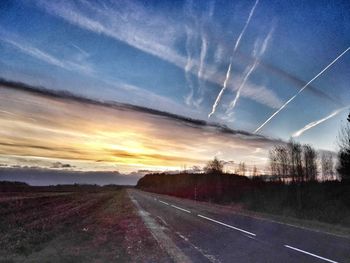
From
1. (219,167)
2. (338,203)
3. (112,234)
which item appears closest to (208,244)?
(112,234)

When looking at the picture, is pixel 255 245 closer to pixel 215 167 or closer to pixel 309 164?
pixel 309 164

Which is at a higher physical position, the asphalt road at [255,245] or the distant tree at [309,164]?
the distant tree at [309,164]

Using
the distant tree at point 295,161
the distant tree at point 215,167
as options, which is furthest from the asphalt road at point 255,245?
the distant tree at point 215,167

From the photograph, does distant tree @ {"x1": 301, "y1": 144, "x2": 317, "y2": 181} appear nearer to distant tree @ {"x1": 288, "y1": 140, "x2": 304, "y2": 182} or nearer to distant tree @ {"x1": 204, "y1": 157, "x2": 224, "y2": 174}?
distant tree @ {"x1": 288, "y1": 140, "x2": 304, "y2": 182}

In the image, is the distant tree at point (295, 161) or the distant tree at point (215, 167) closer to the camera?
the distant tree at point (295, 161)

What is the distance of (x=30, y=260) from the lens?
9.77m

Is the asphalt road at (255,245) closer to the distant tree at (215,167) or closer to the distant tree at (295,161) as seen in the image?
the distant tree at (295,161)

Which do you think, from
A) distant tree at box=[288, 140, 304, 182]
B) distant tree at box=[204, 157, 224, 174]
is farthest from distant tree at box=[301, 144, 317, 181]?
distant tree at box=[204, 157, 224, 174]

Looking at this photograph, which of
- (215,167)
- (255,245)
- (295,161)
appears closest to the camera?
(255,245)

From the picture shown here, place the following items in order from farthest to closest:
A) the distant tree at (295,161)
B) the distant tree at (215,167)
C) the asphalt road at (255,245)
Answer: the distant tree at (215,167) < the distant tree at (295,161) < the asphalt road at (255,245)

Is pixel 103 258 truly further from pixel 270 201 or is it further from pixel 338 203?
pixel 270 201

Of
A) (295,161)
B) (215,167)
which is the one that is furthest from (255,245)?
(215,167)

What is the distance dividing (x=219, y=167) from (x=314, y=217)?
77.8m

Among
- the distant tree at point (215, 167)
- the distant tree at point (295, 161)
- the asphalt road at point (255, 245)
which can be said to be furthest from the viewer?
the distant tree at point (215, 167)
